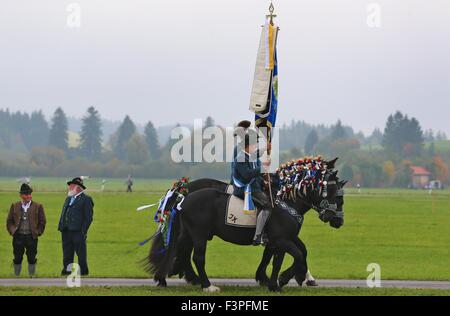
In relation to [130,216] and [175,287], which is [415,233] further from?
[175,287]

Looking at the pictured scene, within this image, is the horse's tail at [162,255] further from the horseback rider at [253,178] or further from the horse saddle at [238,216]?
the horseback rider at [253,178]

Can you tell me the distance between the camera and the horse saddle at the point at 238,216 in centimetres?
1579

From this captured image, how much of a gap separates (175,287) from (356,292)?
335 centimetres

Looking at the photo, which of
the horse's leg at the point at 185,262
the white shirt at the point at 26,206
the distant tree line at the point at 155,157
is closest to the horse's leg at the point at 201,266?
the horse's leg at the point at 185,262

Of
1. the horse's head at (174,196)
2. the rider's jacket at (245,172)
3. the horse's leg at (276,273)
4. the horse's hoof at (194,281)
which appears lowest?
the horse's hoof at (194,281)

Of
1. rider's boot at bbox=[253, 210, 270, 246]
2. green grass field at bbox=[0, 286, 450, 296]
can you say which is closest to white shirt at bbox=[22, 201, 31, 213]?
green grass field at bbox=[0, 286, 450, 296]

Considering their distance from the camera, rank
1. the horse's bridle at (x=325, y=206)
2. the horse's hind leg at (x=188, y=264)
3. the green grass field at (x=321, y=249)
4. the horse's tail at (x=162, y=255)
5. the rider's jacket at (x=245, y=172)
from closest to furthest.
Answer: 1. the rider's jacket at (x=245, y=172)
2. the horse's bridle at (x=325, y=206)
3. the horse's tail at (x=162, y=255)
4. the horse's hind leg at (x=188, y=264)
5. the green grass field at (x=321, y=249)

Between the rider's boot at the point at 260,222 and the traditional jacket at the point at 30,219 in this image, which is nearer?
the rider's boot at the point at 260,222

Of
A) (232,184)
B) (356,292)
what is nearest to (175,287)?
(232,184)

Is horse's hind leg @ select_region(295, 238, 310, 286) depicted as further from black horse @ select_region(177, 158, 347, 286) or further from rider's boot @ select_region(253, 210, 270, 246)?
rider's boot @ select_region(253, 210, 270, 246)

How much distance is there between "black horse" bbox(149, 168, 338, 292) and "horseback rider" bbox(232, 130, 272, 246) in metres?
0.18

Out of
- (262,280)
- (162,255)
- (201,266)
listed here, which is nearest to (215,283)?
(262,280)

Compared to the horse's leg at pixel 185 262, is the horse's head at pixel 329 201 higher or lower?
higher

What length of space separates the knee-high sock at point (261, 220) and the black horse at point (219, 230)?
122mm
